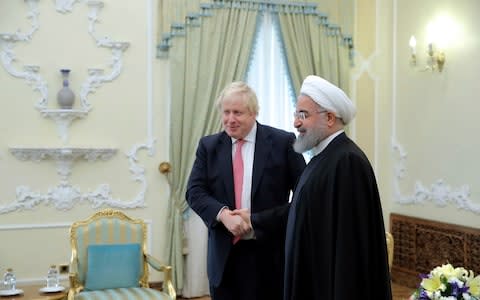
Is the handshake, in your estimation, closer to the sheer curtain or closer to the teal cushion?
the teal cushion

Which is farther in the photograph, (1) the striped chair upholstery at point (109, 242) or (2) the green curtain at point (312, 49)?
(2) the green curtain at point (312, 49)

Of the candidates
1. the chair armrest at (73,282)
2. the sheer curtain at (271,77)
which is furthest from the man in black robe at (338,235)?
the sheer curtain at (271,77)

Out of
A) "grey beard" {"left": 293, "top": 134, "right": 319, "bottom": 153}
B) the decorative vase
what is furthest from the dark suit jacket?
the decorative vase

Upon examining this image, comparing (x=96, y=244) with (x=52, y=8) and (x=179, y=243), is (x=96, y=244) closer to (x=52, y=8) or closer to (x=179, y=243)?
Answer: (x=179, y=243)

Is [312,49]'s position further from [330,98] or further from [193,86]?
[330,98]

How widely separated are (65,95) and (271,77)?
6.59ft

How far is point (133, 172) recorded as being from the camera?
17.8ft

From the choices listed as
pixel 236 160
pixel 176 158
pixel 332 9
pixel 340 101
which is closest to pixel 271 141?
pixel 236 160

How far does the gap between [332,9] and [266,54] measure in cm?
86

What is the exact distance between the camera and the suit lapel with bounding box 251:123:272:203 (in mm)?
2668

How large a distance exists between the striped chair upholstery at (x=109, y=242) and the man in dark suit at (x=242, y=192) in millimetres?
1367

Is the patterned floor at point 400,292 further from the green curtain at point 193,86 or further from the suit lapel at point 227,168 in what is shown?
the suit lapel at point 227,168

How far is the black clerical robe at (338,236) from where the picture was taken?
2105mm

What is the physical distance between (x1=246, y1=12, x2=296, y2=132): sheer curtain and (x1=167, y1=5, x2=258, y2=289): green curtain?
23cm
